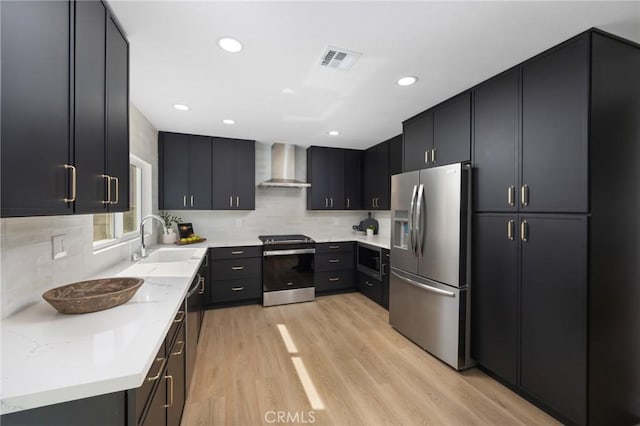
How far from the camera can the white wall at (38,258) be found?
1146 mm

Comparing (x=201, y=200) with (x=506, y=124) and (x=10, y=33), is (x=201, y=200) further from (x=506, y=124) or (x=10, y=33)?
(x=506, y=124)

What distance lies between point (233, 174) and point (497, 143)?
3212 mm

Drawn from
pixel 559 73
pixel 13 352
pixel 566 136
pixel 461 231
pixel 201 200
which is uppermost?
pixel 559 73

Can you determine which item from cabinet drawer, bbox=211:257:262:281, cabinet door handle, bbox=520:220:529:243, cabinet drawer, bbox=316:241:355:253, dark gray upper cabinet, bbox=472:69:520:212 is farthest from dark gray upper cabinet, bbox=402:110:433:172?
cabinet drawer, bbox=211:257:262:281

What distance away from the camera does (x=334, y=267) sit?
13.3ft

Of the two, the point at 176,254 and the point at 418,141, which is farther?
the point at 176,254

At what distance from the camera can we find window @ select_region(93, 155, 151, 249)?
7.33 feet

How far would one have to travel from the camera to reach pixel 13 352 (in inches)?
34.9

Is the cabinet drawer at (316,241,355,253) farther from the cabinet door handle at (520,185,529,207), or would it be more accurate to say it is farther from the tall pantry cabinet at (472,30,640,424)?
the cabinet door handle at (520,185,529,207)

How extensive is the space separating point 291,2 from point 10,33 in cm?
107

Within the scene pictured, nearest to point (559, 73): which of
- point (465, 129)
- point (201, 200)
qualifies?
point (465, 129)

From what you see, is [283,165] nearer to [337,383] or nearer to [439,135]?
[439,135]

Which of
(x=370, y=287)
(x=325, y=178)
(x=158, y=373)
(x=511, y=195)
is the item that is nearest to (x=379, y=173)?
(x=325, y=178)

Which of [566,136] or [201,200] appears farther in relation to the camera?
[201,200]
